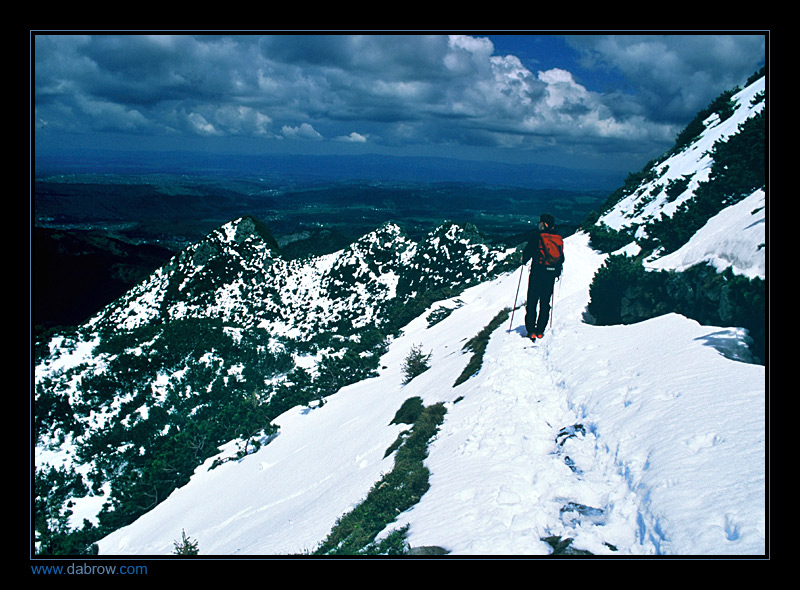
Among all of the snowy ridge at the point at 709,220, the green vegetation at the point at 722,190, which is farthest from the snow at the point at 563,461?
the green vegetation at the point at 722,190

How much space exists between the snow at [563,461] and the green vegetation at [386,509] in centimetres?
31

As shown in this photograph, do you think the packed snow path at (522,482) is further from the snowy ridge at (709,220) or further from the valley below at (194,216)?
the valley below at (194,216)

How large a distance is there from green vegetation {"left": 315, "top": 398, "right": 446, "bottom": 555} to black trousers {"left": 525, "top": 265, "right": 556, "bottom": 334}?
463 centimetres

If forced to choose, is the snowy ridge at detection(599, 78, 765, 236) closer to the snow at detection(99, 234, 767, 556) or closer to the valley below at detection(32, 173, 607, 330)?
the snow at detection(99, 234, 767, 556)

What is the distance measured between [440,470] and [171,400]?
2876cm

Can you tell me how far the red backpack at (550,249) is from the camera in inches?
426

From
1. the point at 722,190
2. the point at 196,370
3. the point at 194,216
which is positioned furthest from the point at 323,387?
the point at 194,216

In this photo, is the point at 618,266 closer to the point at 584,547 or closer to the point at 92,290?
the point at 584,547

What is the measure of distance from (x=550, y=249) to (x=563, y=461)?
5597 mm

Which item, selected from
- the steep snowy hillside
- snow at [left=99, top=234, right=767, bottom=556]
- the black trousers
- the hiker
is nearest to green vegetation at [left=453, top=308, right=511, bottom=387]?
snow at [left=99, top=234, right=767, bottom=556]

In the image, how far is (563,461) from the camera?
23.1 ft

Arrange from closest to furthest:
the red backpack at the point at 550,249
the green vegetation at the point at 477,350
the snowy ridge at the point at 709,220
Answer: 1. the snowy ridge at the point at 709,220
2. the red backpack at the point at 550,249
3. the green vegetation at the point at 477,350

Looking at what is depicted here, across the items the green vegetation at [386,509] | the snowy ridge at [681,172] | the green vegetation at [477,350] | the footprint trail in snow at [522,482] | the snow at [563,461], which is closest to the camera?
the snow at [563,461]

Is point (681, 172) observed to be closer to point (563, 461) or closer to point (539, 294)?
point (539, 294)
